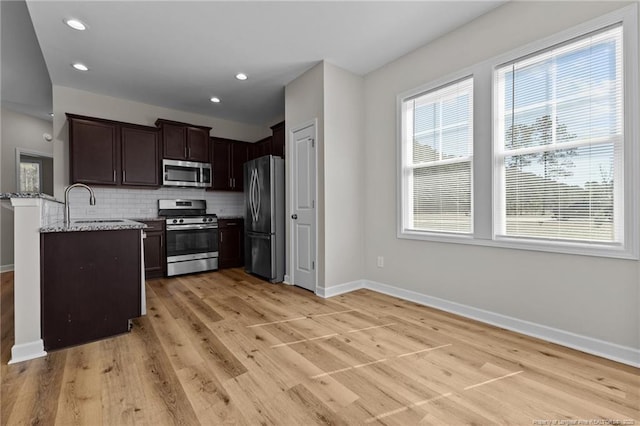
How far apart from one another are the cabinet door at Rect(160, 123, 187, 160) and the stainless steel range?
860mm

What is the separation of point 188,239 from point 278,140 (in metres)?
2.19

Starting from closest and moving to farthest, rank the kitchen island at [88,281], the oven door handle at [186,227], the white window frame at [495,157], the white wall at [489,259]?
the white window frame at [495,157]
the white wall at [489,259]
the kitchen island at [88,281]
the oven door handle at [186,227]

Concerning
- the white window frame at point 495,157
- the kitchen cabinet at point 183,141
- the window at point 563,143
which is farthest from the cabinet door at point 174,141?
the window at point 563,143

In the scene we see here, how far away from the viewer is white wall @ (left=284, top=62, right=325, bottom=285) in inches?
138

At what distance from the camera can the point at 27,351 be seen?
203 centimetres

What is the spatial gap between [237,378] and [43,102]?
639 centimetres

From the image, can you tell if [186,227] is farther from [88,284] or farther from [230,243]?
[88,284]

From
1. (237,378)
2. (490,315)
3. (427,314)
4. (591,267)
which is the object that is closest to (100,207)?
(237,378)

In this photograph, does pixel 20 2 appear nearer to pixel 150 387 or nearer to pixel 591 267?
pixel 150 387

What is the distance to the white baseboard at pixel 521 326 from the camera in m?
1.94

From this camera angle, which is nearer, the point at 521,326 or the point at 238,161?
the point at 521,326

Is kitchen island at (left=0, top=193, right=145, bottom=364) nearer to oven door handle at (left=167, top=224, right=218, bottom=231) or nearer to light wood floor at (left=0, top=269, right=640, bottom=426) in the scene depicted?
light wood floor at (left=0, top=269, right=640, bottom=426)

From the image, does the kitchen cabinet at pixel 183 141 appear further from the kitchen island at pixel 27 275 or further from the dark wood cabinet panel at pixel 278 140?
the kitchen island at pixel 27 275

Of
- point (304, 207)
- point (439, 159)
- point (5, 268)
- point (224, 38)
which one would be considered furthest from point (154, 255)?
point (439, 159)
